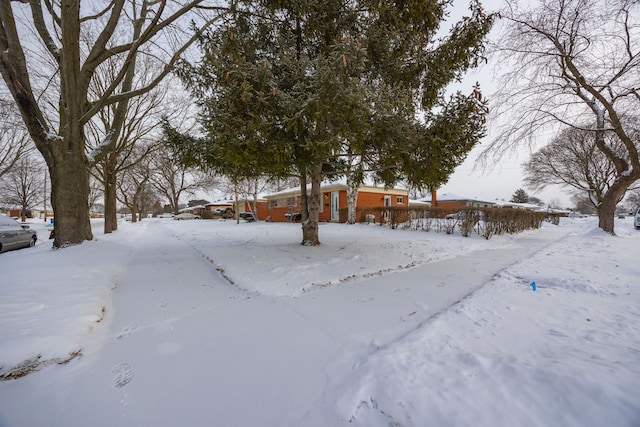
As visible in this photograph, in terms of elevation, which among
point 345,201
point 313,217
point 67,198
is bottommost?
point 313,217

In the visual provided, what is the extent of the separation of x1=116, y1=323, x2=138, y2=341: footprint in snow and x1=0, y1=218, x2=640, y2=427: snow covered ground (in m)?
0.02

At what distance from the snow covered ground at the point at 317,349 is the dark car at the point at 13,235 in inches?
244

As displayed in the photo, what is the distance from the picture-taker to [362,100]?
13.6ft

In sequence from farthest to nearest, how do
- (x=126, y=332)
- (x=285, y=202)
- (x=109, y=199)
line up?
(x=285, y=202)
(x=109, y=199)
(x=126, y=332)

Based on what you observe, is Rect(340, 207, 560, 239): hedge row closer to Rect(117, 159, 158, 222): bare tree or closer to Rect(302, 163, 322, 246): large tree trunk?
Rect(302, 163, 322, 246): large tree trunk

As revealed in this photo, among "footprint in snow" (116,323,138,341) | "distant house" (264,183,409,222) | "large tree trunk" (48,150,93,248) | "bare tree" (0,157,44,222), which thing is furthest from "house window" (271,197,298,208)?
"bare tree" (0,157,44,222)

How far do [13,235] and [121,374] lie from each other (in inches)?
427

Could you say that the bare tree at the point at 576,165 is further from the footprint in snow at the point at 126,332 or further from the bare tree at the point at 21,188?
the bare tree at the point at 21,188

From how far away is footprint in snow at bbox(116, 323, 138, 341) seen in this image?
2.40 metres

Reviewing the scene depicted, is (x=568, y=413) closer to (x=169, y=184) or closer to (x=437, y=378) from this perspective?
(x=437, y=378)

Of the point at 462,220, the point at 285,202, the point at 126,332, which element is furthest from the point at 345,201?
the point at 126,332

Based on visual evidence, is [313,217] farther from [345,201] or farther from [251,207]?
[251,207]

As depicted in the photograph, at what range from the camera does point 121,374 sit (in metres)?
1.88

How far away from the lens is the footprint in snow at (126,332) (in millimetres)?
2404
